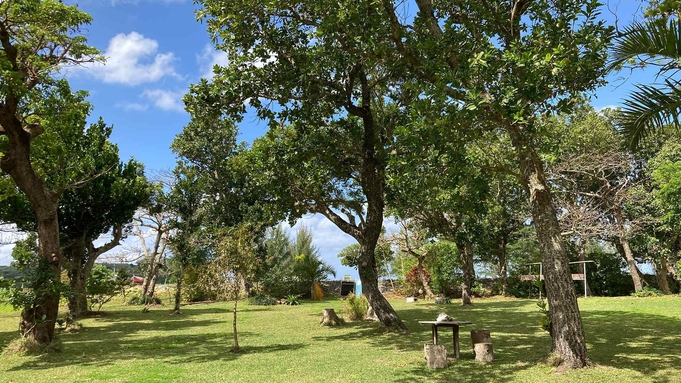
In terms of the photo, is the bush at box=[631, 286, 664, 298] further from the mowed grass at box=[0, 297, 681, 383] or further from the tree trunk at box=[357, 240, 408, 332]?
the tree trunk at box=[357, 240, 408, 332]

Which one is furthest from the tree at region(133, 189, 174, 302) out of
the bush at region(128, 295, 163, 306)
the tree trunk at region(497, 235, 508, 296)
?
the tree trunk at region(497, 235, 508, 296)

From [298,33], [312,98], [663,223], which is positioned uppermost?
[298,33]

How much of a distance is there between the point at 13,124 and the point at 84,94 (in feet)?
7.22

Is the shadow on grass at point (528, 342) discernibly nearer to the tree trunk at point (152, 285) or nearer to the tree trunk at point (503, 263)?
the tree trunk at point (503, 263)

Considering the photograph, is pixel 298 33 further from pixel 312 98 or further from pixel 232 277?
pixel 232 277

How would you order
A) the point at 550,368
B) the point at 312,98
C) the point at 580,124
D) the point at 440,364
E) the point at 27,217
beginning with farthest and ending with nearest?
the point at 580,124, the point at 27,217, the point at 312,98, the point at 440,364, the point at 550,368

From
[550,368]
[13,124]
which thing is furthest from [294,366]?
[13,124]

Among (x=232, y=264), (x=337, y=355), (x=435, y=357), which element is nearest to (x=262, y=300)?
(x=232, y=264)

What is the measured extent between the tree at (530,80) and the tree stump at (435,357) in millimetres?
1611

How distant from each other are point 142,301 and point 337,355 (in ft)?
67.6

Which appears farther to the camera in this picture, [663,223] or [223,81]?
[663,223]

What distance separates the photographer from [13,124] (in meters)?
9.71

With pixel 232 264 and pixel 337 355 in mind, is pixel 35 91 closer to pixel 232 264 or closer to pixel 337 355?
pixel 232 264

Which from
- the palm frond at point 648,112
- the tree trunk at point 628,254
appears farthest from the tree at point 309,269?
the palm frond at point 648,112
